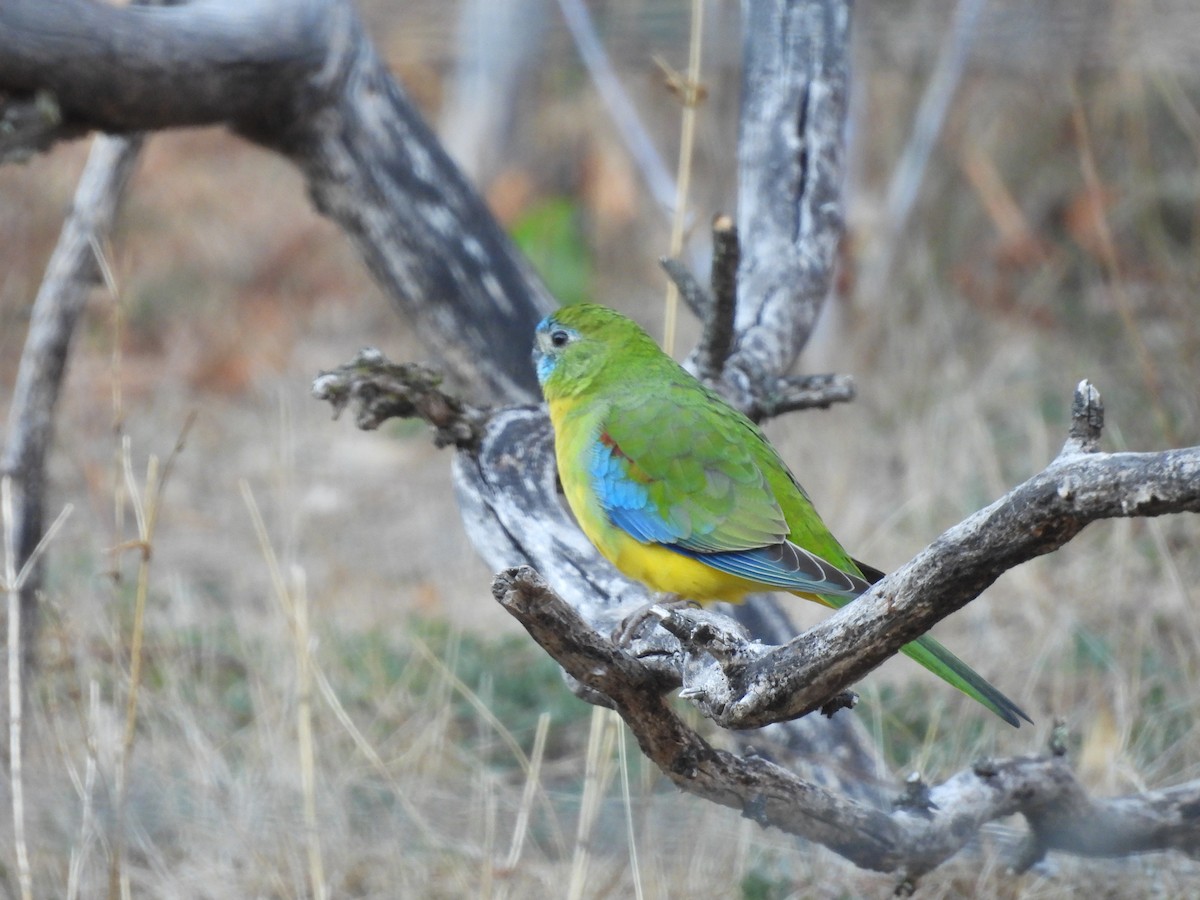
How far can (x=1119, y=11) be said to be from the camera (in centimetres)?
688

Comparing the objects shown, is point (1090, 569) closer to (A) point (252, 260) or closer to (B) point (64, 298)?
(B) point (64, 298)

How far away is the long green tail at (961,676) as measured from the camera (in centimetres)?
266

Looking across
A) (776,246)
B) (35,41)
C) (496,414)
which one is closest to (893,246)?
(776,246)

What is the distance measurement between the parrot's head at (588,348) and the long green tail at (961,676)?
127 cm

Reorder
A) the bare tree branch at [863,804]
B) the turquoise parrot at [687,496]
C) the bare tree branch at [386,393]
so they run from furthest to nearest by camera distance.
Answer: the bare tree branch at [386,393]
the turquoise parrot at [687,496]
the bare tree branch at [863,804]

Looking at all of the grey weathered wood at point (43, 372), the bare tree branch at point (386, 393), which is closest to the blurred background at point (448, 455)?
the grey weathered wood at point (43, 372)

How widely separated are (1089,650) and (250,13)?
151 inches

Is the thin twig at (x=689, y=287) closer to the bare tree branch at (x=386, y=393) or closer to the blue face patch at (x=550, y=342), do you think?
the blue face patch at (x=550, y=342)

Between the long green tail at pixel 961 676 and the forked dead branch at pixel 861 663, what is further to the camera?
the long green tail at pixel 961 676

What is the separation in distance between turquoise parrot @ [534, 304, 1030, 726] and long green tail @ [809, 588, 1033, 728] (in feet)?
0.89

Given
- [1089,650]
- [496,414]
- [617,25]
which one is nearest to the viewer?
[496,414]

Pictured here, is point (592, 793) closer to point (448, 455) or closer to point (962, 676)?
point (962, 676)

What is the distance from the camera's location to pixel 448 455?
299 inches

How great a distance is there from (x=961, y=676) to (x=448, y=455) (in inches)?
Answer: 204
